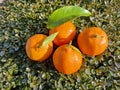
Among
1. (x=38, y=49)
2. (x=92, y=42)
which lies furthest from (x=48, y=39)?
(x=92, y=42)

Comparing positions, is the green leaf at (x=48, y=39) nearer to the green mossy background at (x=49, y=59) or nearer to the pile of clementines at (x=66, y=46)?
the pile of clementines at (x=66, y=46)

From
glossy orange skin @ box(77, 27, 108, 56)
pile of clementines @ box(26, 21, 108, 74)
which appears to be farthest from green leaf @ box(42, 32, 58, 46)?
glossy orange skin @ box(77, 27, 108, 56)

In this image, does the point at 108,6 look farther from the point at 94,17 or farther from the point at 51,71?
the point at 51,71

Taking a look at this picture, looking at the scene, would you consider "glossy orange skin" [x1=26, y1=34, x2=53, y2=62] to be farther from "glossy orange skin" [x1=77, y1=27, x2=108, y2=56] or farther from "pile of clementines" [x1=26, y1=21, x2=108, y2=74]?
"glossy orange skin" [x1=77, y1=27, x2=108, y2=56]

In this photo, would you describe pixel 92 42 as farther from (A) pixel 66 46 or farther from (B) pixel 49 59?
(B) pixel 49 59

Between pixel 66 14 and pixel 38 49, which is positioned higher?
pixel 66 14

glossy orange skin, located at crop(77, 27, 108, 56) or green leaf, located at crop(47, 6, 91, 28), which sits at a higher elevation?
green leaf, located at crop(47, 6, 91, 28)

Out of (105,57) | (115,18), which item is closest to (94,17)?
(115,18)

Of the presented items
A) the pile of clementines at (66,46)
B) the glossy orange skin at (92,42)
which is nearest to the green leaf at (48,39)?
the pile of clementines at (66,46)
